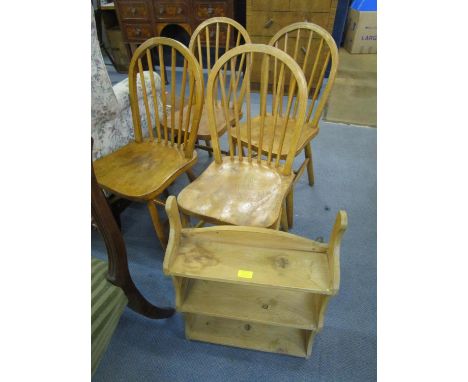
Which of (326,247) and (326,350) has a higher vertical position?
(326,247)

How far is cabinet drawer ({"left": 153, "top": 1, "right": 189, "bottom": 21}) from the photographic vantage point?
2676 mm

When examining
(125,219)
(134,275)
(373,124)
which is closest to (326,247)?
(134,275)

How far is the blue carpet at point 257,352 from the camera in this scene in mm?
1085

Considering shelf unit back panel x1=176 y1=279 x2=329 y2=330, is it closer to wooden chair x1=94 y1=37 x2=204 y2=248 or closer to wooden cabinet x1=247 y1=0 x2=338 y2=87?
wooden chair x1=94 y1=37 x2=204 y2=248

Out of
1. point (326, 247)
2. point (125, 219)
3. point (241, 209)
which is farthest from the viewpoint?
point (125, 219)

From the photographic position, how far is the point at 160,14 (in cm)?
276

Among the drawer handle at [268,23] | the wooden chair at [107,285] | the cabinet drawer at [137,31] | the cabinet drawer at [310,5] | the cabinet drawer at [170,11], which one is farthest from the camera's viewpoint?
the cabinet drawer at [137,31]

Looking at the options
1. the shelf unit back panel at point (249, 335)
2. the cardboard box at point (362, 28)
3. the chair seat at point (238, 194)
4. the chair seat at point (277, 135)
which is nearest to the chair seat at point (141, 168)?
the chair seat at point (238, 194)

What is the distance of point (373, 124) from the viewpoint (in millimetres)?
2521

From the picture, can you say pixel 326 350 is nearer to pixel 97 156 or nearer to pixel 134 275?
pixel 134 275

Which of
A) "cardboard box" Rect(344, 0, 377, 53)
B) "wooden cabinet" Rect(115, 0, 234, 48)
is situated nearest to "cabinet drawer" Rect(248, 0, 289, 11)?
"wooden cabinet" Rect(115, 0, 234, 48)

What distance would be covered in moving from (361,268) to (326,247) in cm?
69

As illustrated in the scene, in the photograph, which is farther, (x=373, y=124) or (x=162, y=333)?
(x=373, y=124)

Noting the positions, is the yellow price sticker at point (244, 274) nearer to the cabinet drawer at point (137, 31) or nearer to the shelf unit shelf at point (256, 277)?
the shelf unit shelf at point (256, 277)
